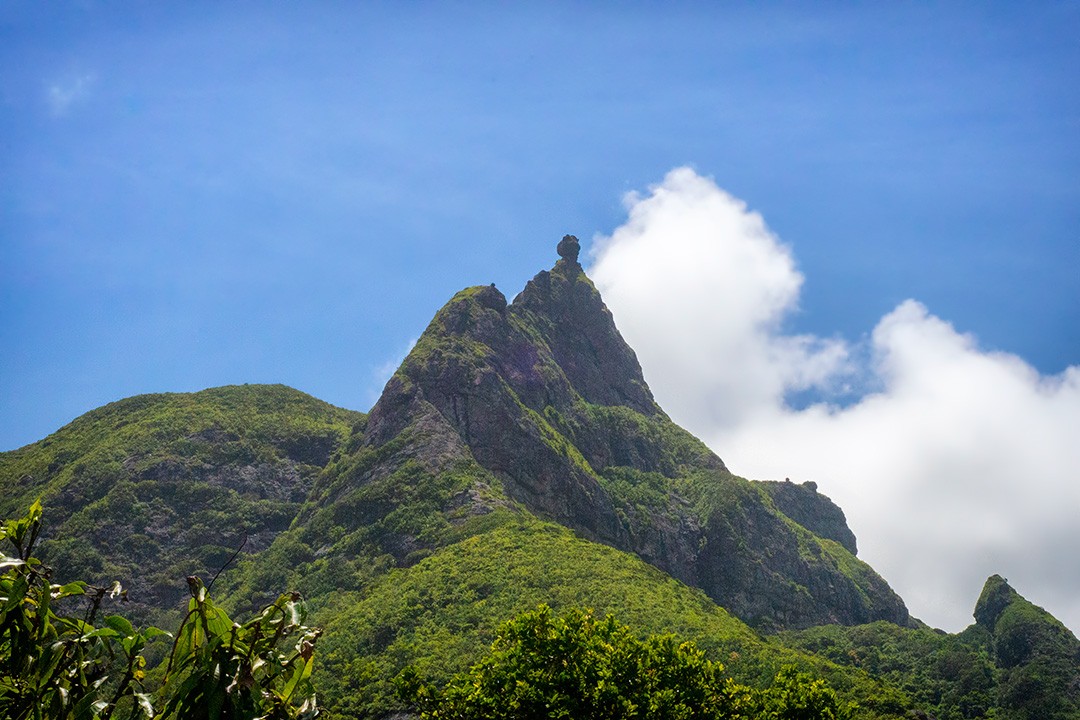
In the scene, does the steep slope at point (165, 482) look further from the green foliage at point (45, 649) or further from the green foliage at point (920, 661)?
the green foliage at point (45, 649)

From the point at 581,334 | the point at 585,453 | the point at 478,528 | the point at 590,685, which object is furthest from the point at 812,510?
the point at 590,685

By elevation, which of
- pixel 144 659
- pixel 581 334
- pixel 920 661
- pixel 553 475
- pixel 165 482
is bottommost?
pixel 144 659

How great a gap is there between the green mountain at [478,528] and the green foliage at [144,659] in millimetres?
43108

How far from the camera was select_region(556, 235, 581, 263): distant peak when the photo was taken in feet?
527

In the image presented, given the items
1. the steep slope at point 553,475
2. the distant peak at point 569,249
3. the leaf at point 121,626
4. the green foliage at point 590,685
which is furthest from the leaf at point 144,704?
the distant peak at point 569,249

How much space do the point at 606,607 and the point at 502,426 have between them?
4121cm

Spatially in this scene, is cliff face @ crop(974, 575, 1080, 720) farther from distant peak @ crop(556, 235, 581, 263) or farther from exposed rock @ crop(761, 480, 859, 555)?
distant peak @ crop(556, 235, 581, 263)

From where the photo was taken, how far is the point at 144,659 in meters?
4.97

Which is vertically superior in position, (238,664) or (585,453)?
(585,453)

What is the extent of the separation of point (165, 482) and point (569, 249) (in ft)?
301

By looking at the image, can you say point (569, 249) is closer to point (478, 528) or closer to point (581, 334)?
point (581, 334)

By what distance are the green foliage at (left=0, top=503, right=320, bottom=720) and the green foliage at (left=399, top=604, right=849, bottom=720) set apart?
16.0 m

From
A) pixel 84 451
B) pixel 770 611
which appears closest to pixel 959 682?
pixel 770 611

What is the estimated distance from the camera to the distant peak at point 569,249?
161m
